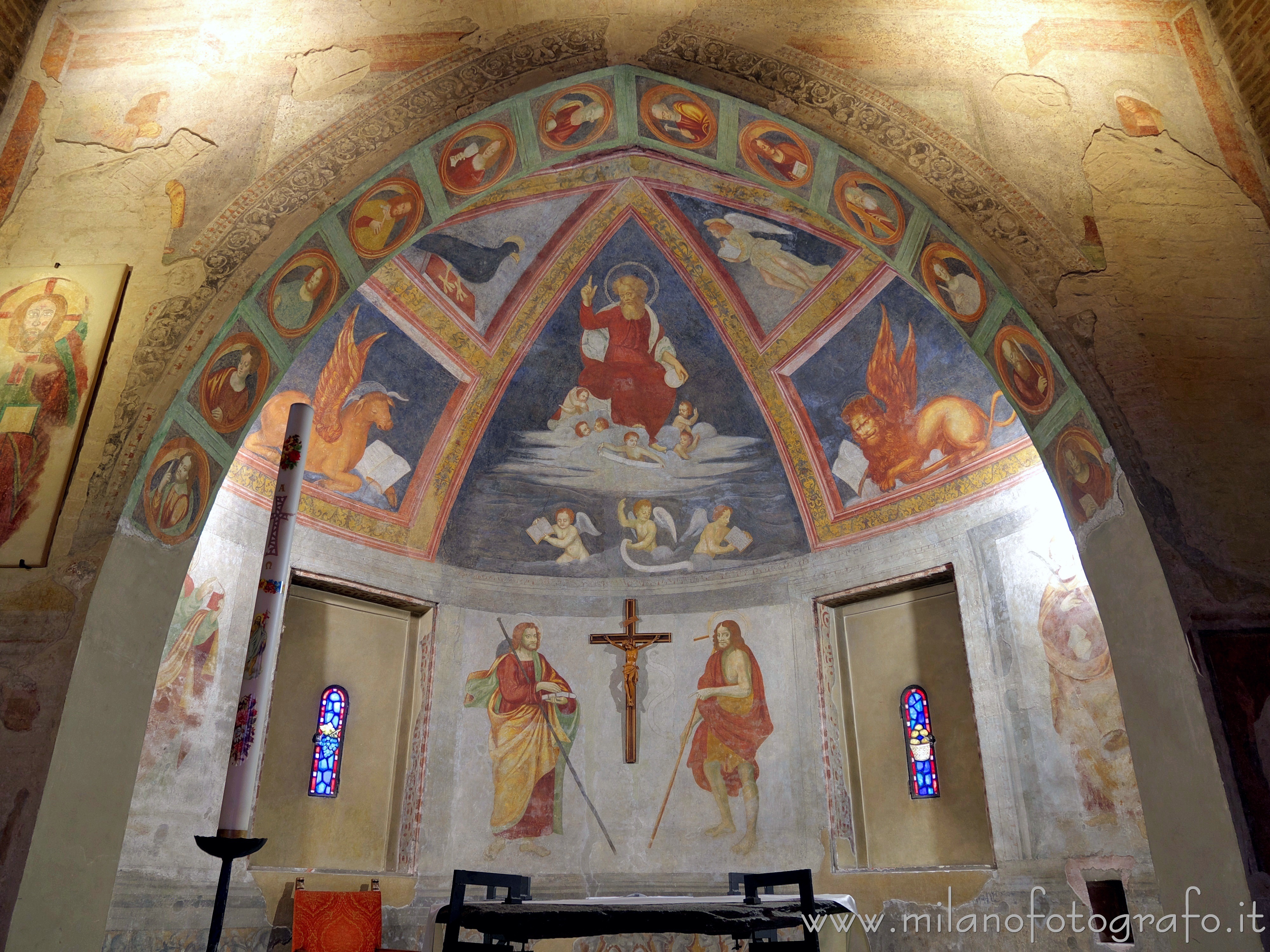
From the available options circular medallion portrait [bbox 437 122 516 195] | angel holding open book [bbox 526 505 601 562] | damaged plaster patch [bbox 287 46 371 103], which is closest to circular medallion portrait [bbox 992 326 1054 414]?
circular medallion portrait [bbox 437 122 516 195]

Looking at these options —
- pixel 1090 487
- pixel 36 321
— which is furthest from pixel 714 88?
pixel 36 321

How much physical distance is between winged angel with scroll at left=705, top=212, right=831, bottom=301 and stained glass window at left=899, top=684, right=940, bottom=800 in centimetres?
502

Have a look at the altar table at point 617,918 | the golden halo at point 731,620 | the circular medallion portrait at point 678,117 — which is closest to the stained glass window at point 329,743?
the golden halo at point 731,620

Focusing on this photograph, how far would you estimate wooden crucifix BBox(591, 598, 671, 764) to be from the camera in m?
11.5

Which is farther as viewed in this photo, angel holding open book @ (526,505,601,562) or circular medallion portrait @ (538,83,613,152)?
angel holding open book @ (526,505,601,562)

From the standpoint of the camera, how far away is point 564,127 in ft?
25.3

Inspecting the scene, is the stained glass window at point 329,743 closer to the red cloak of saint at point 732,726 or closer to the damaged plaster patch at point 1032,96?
the red cloak of saint at point 732,726

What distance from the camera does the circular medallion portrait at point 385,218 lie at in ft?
23.2

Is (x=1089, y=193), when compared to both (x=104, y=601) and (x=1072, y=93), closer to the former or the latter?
(x=1072, y=93)

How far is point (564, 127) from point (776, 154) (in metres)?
1.78

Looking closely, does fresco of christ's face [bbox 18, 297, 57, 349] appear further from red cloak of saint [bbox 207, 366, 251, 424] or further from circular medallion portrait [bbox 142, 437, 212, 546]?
circular medallion portrait [bbox 142, 437, 212, 546]

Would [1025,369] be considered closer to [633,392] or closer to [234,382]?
[234,382]

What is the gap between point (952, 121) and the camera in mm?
6703

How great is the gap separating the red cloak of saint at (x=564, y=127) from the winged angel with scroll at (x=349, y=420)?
4211 mm
